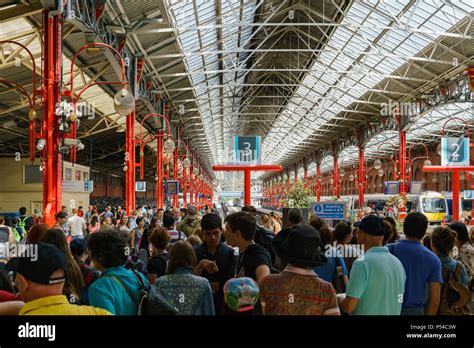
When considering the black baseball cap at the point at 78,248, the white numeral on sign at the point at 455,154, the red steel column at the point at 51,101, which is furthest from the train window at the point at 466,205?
the black baseball cap at the point at 78,248

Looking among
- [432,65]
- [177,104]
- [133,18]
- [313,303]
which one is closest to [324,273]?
[313,303]

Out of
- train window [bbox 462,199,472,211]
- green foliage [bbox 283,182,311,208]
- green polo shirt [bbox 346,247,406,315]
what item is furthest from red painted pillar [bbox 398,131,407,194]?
green polo shirt [bbox 346,247,406,315]

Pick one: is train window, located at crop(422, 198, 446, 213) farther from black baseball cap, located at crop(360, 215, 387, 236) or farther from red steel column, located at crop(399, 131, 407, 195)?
black baseball cap, located at crop(360, 215, 387, 236)

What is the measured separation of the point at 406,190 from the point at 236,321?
3232 cm

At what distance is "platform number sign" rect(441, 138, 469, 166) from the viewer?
20.7 meters

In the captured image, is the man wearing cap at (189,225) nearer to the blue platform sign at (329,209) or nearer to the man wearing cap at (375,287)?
the blue platform sign at (329,209)

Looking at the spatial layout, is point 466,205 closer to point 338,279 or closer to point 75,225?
point 75,225

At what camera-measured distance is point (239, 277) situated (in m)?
4.32

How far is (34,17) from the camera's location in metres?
15.1

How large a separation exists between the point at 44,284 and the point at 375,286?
2.49 metres

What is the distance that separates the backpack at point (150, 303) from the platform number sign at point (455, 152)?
1903cm

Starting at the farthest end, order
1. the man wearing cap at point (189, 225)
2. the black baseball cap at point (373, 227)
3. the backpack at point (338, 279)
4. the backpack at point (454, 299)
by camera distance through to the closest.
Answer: the man wearing cap at point (189, 225) → the backpack at point (338, 279) → the backpack at point (454, 299) → the black baseball cap at point (373, 227)

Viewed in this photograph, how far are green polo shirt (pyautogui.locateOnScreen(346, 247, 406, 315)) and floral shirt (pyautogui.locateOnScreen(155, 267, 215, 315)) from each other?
3.63ft

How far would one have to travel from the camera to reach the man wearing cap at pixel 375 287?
4184 millimetres
